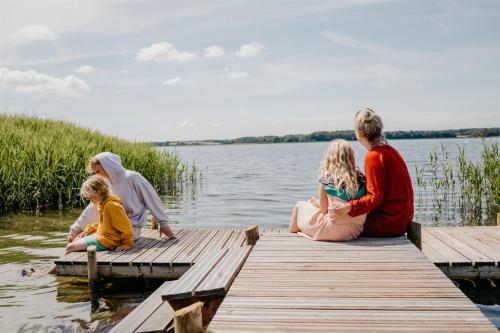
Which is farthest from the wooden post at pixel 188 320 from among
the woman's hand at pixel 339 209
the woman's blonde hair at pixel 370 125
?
the woman's blonde hair at pixel 370 125

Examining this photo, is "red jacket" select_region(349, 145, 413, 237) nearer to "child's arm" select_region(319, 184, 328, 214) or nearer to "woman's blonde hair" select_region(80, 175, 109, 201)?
"child's arm" select_region(319, 184, 328, 214)

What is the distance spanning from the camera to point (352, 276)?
4.84m

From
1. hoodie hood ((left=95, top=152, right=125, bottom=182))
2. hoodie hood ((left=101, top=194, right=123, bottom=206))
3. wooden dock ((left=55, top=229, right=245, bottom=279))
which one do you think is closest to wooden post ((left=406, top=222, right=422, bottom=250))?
wooden dock ((left=55, top=229, right=245, bottom=279))

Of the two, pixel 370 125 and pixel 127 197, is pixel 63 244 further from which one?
pixel 370 125

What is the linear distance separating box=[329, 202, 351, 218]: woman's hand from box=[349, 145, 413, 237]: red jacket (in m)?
0.06

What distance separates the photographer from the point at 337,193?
6.21 m

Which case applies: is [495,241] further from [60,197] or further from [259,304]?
[60,197]

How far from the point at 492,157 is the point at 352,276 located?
9.77m

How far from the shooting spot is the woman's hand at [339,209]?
6.12 metres

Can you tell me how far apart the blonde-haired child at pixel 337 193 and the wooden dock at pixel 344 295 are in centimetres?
42

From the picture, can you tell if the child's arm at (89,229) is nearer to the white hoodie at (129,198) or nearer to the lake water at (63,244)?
the white hoodie at (129,198)

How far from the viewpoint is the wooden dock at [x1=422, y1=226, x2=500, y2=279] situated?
693 centimetres

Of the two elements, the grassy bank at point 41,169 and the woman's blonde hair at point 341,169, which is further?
the grassy bank at point 41,169

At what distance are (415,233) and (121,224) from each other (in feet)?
13.7
